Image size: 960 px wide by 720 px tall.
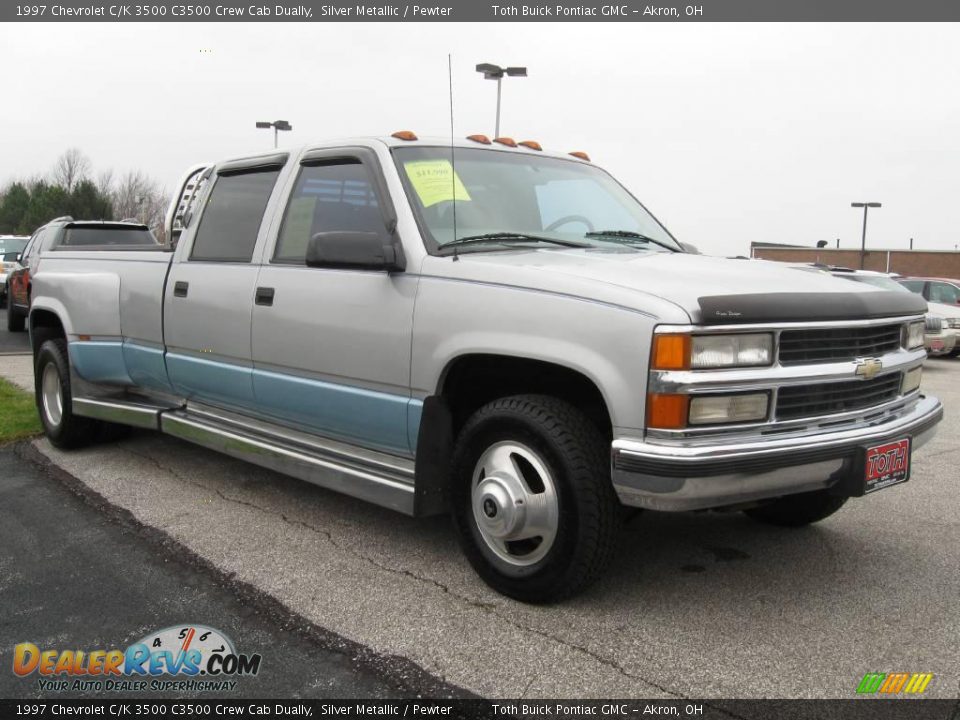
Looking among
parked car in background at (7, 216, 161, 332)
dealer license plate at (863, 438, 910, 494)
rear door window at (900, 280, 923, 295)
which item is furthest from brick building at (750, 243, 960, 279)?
dealer license plate at (863, 438, 910, 494)

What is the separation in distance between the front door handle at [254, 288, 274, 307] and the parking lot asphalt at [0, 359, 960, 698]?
1120 mm

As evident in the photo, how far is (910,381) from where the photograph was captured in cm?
373

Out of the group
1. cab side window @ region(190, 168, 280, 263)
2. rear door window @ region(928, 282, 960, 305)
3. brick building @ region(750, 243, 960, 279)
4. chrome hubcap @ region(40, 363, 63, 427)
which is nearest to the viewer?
cab side window @ region(190, 168, 280, 263)

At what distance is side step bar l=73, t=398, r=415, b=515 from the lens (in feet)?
12.0

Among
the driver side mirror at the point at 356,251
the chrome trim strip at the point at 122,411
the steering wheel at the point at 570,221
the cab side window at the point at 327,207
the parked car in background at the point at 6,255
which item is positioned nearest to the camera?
the driver side mirror at the point at 356,251

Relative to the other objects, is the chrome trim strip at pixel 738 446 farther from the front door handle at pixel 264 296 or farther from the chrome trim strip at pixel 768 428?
the front door handle at pixel 264 296

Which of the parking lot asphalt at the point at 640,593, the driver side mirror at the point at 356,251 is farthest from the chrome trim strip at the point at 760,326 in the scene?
the driver side mirror at the point at 356,251

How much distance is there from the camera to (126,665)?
2.88 meters

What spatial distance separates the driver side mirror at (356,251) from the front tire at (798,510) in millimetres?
2066

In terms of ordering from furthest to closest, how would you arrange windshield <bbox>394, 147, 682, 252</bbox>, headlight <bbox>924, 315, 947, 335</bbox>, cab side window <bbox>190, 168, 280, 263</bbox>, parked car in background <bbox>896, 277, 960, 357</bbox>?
parked car in background <bbox>896, 277, 960, 357</bbox> → headlight <bbox>924, 315, 947, 335</bbox> → cab side window <bbox>190, 168, 280, 263</bbox> → windshield <bbox>394, 147, 682, 252</bbox>

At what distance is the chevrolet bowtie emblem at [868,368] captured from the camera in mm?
3238

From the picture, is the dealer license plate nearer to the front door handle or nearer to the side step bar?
the side step bar

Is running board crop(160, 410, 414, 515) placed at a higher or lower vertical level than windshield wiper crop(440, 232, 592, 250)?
lower

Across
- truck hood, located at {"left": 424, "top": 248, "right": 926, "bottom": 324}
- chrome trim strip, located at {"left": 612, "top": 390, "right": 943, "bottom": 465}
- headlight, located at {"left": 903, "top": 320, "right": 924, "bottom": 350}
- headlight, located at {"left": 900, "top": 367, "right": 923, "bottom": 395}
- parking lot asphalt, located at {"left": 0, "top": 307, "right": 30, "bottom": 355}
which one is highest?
truck hood, located at {"left": 424, "top": 248, "right": 926, "bottom": 324}
